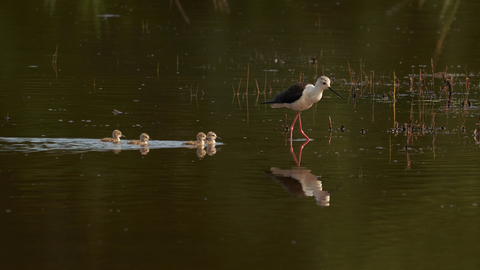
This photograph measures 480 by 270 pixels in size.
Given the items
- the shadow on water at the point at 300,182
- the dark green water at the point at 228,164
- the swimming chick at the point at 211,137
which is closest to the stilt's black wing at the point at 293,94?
the dark green water at the point at 228,164

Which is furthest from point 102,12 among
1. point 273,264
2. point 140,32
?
point 273,264

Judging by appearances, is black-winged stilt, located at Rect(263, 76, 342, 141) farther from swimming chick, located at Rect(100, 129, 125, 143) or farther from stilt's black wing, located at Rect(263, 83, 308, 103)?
swimming chick, located at Rect(100, 129, 125, 143)

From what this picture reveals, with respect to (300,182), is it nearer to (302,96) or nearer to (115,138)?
(115,138)

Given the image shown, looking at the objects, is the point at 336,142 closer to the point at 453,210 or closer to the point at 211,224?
the point at 453,210

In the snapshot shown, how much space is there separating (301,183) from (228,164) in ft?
5.40

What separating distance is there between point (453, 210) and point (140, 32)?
83.5 feet

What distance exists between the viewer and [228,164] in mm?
12055

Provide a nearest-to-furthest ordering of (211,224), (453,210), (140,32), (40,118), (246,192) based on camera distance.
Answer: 1. (211,224)
2. (453,210)
3. (246,192)
4. (40,118)
5. (140,32)

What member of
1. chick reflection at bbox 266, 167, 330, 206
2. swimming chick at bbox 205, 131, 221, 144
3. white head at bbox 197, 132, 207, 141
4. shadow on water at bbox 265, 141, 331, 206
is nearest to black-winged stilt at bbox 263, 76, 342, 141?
swimming chick at bbox 205, 131, 221, 144

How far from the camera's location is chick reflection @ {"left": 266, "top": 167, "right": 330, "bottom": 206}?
1013 centimetres

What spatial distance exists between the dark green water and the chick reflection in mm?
53

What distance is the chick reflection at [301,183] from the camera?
10.1 meters

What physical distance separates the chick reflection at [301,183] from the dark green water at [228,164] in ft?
0.17

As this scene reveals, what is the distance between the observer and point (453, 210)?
9.46 m
